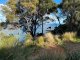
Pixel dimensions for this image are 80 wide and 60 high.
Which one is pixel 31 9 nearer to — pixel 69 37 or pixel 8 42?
pixel 69 37

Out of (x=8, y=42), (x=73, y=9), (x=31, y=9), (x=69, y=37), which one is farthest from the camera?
(x=73, y=9)

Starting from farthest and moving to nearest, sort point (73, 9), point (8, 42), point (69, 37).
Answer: point (73, 9) → point (69, 37) → point (8, 42)

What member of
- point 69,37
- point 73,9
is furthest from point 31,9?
point 69,37

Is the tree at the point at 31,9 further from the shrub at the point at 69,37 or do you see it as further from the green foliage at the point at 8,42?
the green foliage at the point at 8,42

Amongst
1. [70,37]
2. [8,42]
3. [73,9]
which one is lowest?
[70,37]

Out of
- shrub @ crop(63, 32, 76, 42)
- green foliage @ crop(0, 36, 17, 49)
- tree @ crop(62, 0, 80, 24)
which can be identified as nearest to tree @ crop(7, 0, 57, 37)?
tree @ crop(62, 0, 80, 24)

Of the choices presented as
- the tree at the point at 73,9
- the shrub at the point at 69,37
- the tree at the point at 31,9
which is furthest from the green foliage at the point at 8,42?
the tree at the point at 73,9

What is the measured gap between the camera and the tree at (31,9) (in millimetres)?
31141

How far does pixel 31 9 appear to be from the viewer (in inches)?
1228

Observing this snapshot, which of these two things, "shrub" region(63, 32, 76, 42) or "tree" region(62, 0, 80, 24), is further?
"tree" region(62, 0, 80, 24)

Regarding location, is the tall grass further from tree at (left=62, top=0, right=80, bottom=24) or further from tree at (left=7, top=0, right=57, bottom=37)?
tree at (left=7, top=0, right=57, bottom=37)

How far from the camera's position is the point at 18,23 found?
32.4 m

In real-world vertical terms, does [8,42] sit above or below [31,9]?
below

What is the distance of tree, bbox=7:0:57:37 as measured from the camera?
1226 inches
